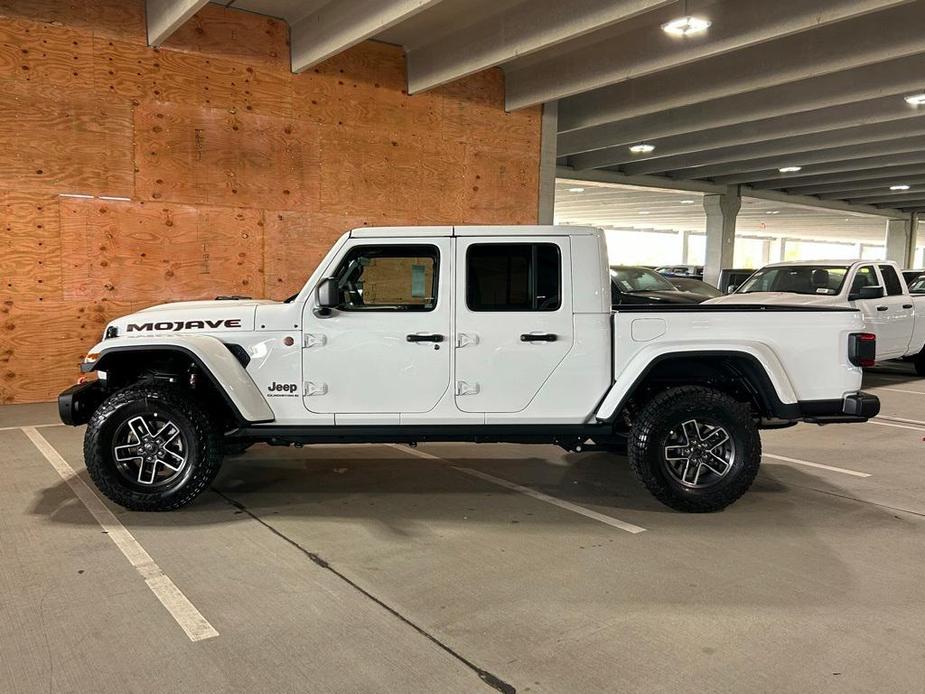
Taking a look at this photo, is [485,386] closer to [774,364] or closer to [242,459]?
[774,364]

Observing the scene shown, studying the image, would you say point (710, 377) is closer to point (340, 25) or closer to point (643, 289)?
point (340, 25)

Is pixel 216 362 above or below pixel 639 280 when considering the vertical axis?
below

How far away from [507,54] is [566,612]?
767 cm

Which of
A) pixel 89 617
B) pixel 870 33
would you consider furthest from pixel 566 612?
pixel 870 33

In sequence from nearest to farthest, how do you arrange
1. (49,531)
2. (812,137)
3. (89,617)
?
(89,617) → (49,531) → (812,137)

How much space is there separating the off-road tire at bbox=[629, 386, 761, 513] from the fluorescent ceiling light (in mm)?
5648

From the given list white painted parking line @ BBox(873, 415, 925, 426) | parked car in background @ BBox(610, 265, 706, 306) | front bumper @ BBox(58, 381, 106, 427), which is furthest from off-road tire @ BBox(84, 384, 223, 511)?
parked car in background @ BBox(610, 265, 706, 306)

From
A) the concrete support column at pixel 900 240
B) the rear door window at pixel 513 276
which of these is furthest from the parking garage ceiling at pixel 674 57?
the concrete support column at pixel 900 240

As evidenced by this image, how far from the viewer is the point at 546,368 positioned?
4.69 m

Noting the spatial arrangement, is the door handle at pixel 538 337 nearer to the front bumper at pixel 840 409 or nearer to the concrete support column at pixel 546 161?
the front bumper at pixel 840 409

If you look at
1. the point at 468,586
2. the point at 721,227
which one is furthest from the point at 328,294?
the point at 721,227

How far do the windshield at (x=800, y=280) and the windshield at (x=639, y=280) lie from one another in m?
2.84

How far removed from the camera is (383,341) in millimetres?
4680

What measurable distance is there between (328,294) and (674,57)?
681 cm
